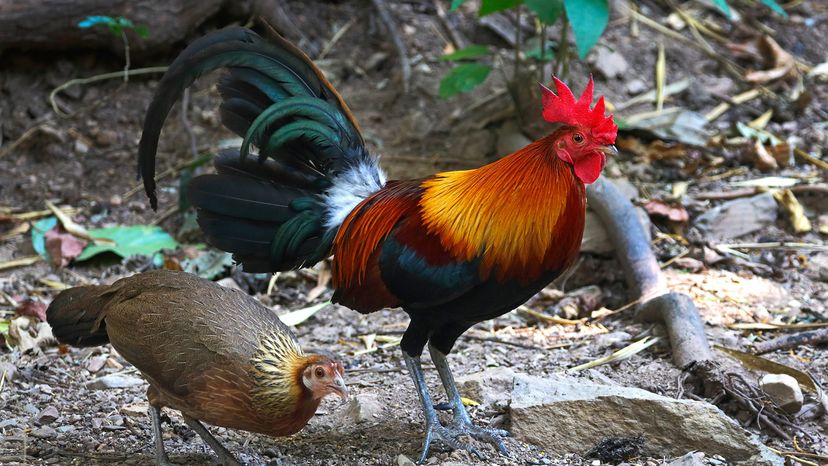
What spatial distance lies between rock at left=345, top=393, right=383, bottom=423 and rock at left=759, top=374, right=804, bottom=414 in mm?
1987

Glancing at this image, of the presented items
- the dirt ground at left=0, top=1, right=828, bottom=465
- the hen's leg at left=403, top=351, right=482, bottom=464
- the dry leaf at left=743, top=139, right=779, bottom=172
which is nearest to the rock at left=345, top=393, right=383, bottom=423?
the dirt ground at left=0, top=1, right=828, bottom=465

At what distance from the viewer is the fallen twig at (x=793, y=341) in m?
5.24

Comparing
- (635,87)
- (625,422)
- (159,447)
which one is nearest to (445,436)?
(625,422)

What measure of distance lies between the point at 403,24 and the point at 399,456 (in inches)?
221

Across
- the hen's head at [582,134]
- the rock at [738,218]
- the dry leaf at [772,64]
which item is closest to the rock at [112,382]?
the hen's head at [582,134]

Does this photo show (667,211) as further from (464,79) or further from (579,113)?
(579,113)

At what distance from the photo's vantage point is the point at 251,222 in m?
4.59

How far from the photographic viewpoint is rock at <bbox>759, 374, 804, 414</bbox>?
4504 mm

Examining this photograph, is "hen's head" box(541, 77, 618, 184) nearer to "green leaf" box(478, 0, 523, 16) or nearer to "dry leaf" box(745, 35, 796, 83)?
"green leaf" box(478, 0, 523, 16)

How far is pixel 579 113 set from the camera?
13.4ft

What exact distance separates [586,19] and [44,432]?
12.7 feet

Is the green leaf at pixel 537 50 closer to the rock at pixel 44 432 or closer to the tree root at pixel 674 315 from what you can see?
the tree root at pixel 674 315

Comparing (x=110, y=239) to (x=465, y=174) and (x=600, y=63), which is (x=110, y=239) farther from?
(x=600, y=63)

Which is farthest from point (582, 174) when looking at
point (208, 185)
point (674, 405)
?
point (208, 185)
